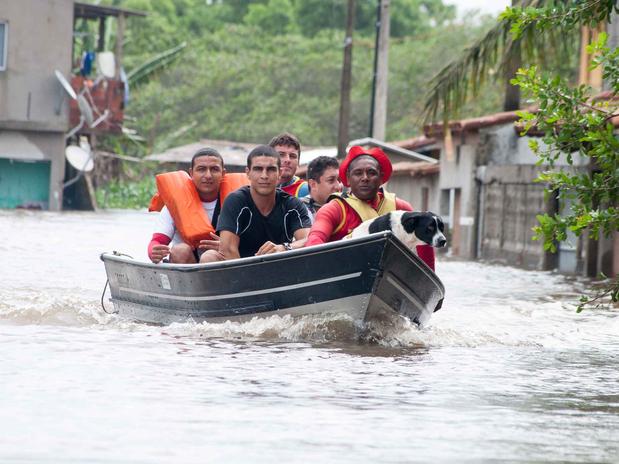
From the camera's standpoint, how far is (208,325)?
12.0 metres

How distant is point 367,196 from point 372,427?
403 centimetres

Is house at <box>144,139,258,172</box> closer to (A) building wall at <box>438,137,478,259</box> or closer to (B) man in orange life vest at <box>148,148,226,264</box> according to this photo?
(A) building wall at <box>438,137,478,259</box>

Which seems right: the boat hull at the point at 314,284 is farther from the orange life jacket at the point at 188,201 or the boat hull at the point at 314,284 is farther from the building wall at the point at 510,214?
the building wall at the point at 510,214

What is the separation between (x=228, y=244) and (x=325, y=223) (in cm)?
89

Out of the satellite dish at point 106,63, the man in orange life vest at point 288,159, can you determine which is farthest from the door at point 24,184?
the man in orange life vest at point 288,159

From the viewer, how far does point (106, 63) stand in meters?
40.5

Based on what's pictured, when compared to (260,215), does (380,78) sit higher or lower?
higher

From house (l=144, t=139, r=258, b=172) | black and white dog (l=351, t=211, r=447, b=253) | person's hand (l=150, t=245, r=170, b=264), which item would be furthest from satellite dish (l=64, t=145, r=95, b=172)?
black and white dog (l=351, t=211, r=447, b=253)

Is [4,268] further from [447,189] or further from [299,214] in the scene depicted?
[447,189]

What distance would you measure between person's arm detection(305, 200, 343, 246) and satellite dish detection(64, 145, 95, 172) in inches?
1223

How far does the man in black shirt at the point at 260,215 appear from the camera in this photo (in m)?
11.5

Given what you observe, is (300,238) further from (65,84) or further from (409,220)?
(65,84)

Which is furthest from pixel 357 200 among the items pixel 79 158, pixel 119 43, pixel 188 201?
pixel 119 43

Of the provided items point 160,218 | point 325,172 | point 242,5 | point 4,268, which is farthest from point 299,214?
point 242,5
